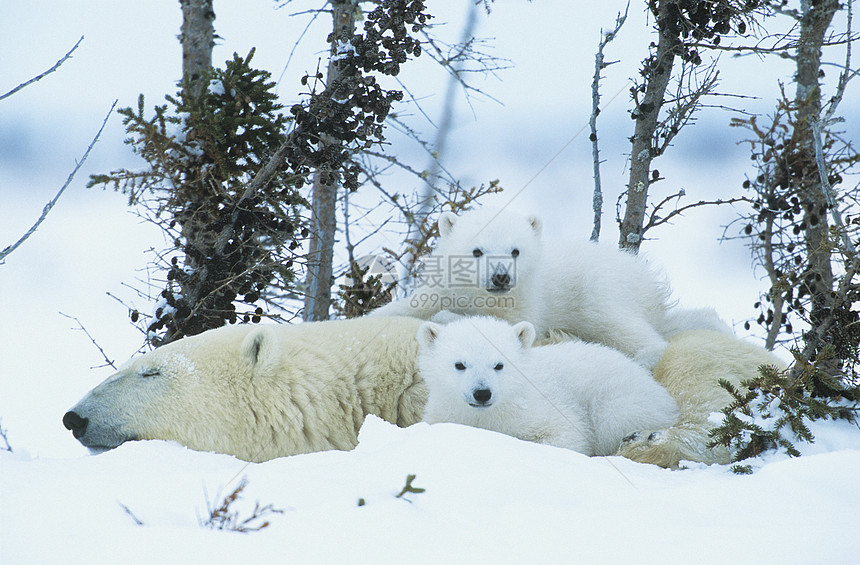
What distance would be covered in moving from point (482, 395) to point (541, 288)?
1772 millimetres

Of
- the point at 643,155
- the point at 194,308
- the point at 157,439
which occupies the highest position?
the point at 643,155

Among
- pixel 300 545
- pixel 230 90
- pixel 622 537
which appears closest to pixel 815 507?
pixel 622 537

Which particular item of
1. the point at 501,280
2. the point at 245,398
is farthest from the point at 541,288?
the point at 245,398

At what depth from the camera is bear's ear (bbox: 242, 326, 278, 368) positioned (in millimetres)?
3463

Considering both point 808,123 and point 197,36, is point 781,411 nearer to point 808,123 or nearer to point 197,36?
point 808,123

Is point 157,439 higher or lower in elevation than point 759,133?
lower

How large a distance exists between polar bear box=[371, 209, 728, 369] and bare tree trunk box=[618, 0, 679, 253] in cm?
39

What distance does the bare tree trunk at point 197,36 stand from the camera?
20.9ft

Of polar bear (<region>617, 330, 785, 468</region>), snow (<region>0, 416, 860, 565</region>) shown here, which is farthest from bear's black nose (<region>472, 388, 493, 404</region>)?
polar bear (<region>617, 330, 785, 468</region>)

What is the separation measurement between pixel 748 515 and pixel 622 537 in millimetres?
→ 471

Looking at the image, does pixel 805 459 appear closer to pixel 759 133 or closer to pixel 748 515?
pixel 748 515

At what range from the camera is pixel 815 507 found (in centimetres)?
221
